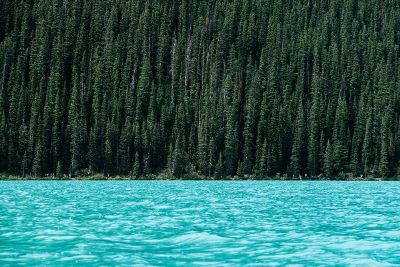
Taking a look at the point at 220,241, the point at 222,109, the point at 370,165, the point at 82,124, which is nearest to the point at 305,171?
the point at 370,165

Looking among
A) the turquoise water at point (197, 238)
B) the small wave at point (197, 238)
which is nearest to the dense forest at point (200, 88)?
the turquoise water at point (197, 238)

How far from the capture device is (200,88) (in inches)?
6112

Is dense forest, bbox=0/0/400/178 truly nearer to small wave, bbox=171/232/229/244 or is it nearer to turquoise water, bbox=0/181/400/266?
turquoise water, bbox=0/181/400/266

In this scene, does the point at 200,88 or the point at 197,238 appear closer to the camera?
the point at 197,238

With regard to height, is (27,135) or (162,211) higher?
(27,135)

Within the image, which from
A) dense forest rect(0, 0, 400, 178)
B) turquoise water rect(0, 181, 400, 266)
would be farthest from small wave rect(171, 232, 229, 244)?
dense forest rect(0, 0, 400, 178)

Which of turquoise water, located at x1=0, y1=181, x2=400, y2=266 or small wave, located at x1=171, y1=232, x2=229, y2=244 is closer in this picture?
turquoise water, located at x1=0, y1=181, x2=400, y2=266

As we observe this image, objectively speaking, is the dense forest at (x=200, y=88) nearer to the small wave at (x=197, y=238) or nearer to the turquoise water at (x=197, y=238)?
the turquoise water at (x=197, y=238)

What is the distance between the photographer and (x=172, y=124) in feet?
450

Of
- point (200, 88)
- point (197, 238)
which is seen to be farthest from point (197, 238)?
point (200, 88)

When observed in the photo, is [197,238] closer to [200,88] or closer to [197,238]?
[197,238]

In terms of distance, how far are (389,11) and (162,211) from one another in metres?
175

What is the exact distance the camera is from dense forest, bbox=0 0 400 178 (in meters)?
122

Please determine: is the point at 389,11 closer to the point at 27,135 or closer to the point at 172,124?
the point at 172,124
